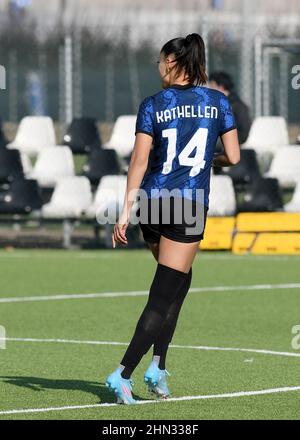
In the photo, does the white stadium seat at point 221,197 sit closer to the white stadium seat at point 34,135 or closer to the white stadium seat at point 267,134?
the white stadium seat at point 267,134

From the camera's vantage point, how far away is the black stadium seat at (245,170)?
74.3 feet

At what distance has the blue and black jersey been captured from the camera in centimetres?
920

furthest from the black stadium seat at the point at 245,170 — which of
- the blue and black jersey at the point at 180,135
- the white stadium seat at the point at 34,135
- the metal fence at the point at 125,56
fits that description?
the blue and black jersey at the point at 180,135

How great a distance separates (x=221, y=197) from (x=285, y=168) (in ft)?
6.87

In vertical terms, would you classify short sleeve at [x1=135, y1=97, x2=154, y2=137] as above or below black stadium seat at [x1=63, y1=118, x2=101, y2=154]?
above

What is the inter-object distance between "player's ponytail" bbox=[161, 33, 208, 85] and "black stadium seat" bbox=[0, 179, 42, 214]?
12.5m

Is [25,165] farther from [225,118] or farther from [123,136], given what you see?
[225,118]

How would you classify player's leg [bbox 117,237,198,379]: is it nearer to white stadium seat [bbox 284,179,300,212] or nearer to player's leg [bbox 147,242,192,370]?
player's leg [bbox 147,242,192,370]

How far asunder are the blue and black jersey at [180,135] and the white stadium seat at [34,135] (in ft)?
50.4

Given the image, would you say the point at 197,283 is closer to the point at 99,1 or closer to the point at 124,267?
the point at 124,267

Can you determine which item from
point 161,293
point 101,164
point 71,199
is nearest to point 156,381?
point 161,293

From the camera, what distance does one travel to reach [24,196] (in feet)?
71.3

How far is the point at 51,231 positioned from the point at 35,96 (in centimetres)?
597

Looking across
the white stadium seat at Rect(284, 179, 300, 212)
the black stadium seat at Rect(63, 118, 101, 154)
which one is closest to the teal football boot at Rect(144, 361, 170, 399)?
the white stadium seat at Rect(284, 179, 300, 212)
